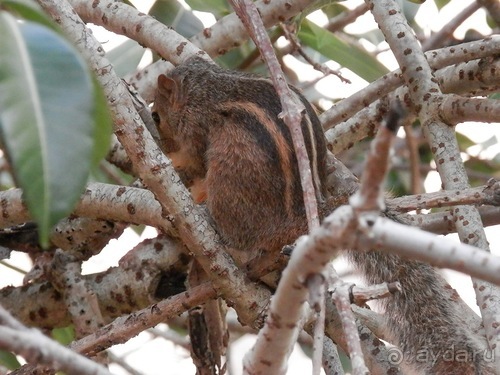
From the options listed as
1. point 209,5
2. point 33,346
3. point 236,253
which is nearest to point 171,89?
point 209,5

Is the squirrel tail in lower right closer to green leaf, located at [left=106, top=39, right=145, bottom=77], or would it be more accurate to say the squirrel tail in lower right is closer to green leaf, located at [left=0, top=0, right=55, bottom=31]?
green leaf, located at [left=0, top=0, right=55, bottom=31]

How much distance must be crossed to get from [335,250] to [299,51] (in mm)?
2067

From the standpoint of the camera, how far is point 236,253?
2479 mm

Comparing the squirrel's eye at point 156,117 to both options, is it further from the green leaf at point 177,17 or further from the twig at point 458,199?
the twig at point 458,199

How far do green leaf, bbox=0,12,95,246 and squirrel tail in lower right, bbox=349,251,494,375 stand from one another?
123cm

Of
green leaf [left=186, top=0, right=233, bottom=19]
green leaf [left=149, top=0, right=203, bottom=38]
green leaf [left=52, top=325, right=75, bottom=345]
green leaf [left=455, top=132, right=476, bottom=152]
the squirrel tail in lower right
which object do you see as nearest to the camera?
the squirrel tail in lower right

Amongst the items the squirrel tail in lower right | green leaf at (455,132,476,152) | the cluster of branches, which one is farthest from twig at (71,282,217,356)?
green leaf at (455,132,476,152)

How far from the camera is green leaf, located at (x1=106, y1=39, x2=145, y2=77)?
331cm

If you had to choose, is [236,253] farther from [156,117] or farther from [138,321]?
[156,117]

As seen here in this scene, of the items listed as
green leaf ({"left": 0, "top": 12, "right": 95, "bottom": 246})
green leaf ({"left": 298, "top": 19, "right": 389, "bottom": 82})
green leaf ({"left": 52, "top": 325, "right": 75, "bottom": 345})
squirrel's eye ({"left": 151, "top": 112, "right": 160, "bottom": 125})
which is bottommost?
green leaf ({"left": 0, "top": 12, "right": 95, "bottom": 246})

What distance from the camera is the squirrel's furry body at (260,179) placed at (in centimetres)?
208

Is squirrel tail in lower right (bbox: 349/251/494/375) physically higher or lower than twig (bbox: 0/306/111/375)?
higher

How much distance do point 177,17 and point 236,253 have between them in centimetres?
135

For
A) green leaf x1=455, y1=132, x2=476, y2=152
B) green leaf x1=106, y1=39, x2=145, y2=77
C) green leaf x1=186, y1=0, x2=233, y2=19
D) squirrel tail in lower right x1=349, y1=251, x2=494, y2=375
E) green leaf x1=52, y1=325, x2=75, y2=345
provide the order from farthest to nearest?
green leaf x1=455, y1=132, x2=476, y2=152
green leaf x1=106, y1=39, x2=145, y2=77
green leaf x1=52, y1=325, x2=75, y2=345
green leaf x1=186, y1=0, x2=233, y2=19
squirrel tail in lower right x1=349, y1=251, x2=494, y2=375
